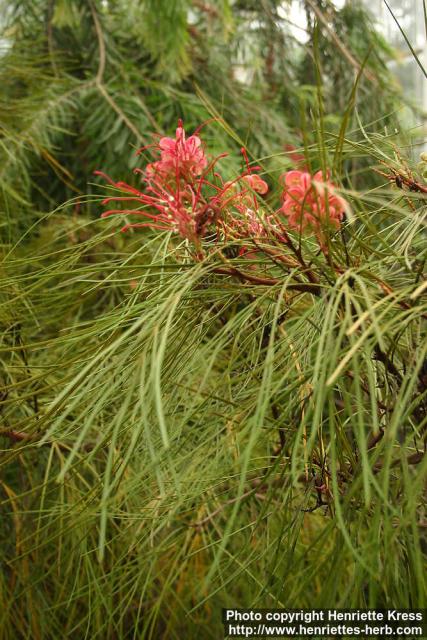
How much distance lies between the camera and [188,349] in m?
0.36

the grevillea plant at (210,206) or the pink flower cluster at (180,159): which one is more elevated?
the pink flower cluster at (180,159)

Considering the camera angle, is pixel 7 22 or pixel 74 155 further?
pixel 7 22

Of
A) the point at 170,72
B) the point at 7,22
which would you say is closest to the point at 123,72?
the point at 170,72

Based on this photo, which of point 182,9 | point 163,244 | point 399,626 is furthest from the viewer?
point 182,9

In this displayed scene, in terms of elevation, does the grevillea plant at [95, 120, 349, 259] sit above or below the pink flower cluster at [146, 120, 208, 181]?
below

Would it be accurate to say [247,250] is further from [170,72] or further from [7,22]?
[7,22]

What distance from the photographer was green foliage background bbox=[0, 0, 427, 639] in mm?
304

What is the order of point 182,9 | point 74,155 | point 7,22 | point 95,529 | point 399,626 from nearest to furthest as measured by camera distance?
point 399,626, point 95,529, point 182,9, point 74,155, point 7,22

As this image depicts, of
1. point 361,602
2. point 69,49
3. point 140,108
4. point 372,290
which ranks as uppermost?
point 69,49

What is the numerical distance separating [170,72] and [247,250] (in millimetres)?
746

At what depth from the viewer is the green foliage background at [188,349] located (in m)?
0.30

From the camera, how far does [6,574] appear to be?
707 millimetres

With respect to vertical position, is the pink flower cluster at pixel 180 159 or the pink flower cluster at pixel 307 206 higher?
the pink flower cluster at pixel 180 159

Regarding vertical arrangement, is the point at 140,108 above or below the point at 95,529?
above
